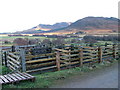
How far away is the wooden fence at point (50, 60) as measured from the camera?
6895 millimetres

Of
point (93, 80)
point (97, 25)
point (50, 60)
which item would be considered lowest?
point (93, 80)

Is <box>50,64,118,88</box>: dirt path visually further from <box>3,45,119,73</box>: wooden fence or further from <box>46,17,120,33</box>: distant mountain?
<box>46,17,120,33</box>: distant mountain

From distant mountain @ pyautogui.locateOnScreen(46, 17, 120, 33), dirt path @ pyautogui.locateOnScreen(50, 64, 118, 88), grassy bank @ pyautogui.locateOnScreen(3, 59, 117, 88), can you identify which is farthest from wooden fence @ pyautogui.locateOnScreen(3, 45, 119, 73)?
distant mountain @ pyautogui.locateOnScreen(46, 17, 120, 33)

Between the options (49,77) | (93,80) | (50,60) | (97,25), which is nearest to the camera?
(93,80)

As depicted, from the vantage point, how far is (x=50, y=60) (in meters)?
8.30

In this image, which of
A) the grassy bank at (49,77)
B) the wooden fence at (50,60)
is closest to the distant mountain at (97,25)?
the wooden fence at (50,60)

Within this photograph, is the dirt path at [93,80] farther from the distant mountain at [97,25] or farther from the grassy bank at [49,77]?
the distant mountain at [97,25]

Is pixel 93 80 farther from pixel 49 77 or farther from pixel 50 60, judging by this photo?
pixel 50 60

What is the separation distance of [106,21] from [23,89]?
3294 cm

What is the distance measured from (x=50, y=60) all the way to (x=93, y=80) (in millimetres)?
2766

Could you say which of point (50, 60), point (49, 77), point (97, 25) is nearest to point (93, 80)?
point (49, 77)

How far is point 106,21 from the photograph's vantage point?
35219 mm

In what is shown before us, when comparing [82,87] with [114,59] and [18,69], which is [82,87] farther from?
[114,59]

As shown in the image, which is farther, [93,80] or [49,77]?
[49,77]
